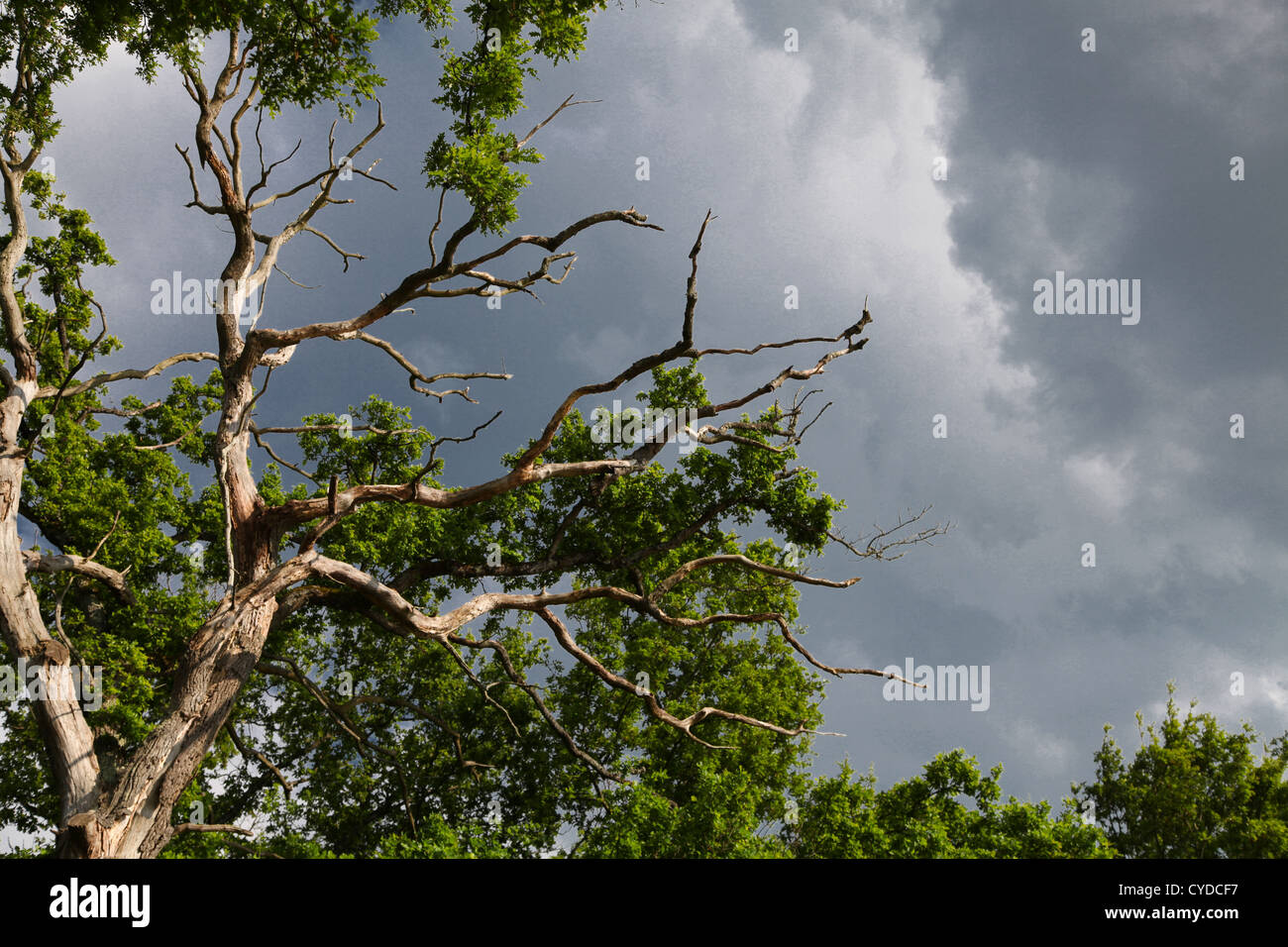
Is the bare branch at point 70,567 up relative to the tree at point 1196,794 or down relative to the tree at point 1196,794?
up

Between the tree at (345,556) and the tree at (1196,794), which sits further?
the tree at (1196,794)

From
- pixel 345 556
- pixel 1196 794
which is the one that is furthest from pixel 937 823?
pixel 1196 794

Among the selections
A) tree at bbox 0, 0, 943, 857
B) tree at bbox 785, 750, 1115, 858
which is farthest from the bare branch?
tree at bbox 785, 750, 1115, 858

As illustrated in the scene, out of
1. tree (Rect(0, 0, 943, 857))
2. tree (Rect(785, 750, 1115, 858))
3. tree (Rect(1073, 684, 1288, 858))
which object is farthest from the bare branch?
tree (Rect(1073, 684, 1288, 858))

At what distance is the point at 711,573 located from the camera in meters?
20.8

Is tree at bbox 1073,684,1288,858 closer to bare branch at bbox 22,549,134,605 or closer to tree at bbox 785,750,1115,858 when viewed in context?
tree at bbox 785,750,1115,858

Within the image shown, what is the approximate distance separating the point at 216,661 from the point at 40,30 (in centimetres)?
918

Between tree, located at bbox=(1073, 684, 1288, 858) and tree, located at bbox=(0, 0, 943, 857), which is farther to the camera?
tree, located at bbox=(1073, 684, 1288, 858)

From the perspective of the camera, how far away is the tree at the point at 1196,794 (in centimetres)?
2642

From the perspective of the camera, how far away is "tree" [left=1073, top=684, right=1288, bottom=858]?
2642cm

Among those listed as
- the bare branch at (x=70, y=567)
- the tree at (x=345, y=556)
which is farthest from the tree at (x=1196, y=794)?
the bare branch at (x=70, y=567)

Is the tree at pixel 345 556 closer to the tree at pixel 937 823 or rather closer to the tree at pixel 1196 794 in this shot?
the tree at pixel 937 823

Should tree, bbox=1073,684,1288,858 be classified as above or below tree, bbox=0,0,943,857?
below

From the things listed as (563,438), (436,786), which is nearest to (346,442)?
(563,438)
